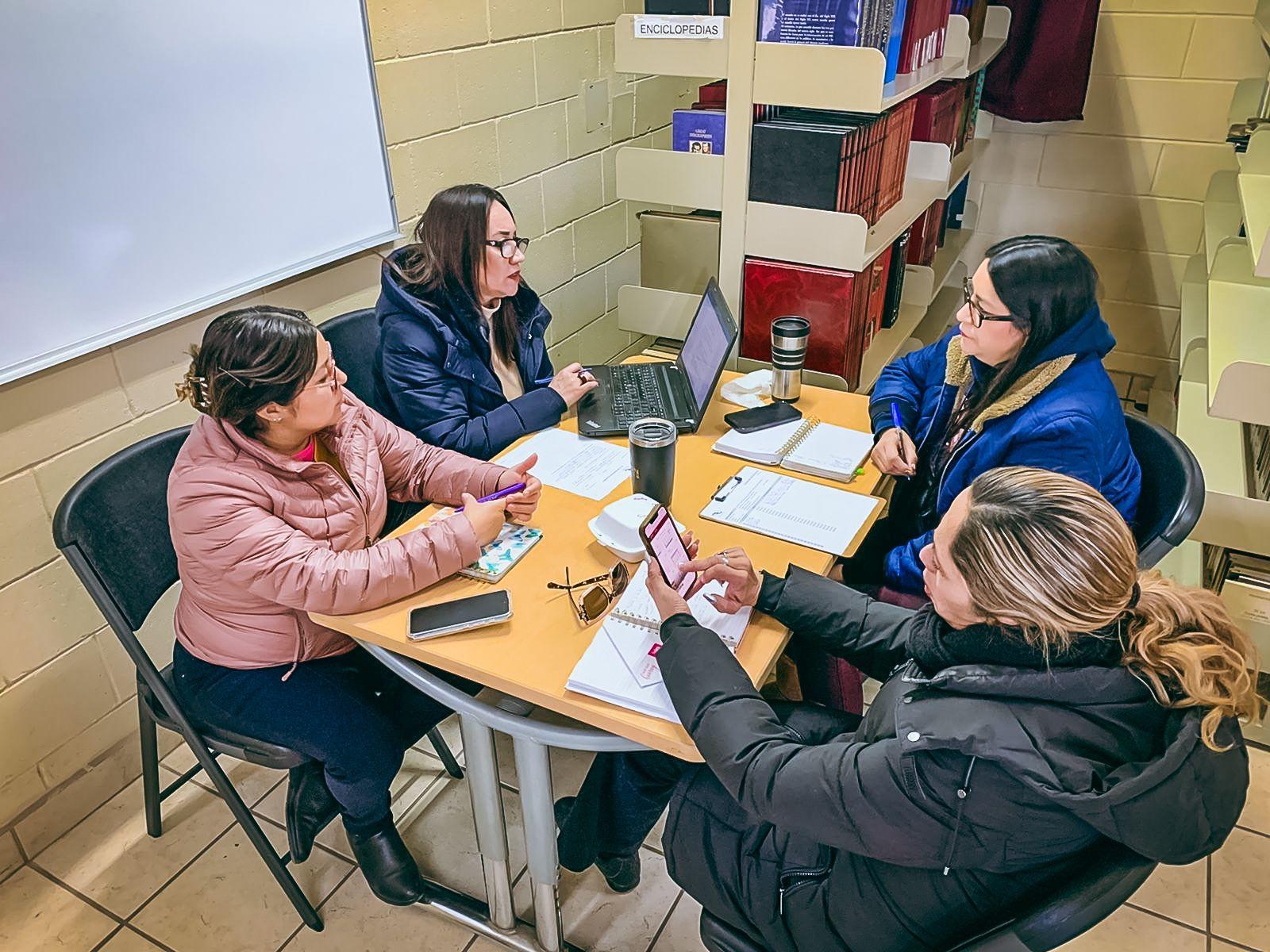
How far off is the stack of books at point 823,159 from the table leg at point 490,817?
5.07ft

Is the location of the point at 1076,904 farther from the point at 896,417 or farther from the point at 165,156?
the point at 165,156

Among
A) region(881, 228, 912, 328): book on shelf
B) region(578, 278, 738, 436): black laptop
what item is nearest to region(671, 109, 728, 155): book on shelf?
region(578, 278, 738, 436): black laptop

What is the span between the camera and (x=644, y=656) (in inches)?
54.7

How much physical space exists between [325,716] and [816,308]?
1.61m

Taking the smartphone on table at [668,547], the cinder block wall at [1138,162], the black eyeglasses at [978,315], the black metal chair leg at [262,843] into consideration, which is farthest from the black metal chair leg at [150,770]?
the cinder block wall at [1138,162]

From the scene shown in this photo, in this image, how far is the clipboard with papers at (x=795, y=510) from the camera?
1693mm

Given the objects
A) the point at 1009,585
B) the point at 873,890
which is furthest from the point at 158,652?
the point at 1009,585

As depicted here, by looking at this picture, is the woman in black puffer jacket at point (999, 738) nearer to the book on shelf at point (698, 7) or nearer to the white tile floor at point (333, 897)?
the white tile floor at point (333, 897)

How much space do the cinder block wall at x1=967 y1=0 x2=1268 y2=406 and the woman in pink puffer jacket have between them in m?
3.03

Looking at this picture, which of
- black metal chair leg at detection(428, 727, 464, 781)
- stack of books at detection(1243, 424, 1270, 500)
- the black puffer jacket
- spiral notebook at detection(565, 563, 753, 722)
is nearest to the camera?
the black puffer jacket

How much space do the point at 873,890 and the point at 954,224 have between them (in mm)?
3298

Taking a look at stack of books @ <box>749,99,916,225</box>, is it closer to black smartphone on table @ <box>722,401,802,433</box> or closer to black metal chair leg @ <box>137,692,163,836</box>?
black smartphone on table @ <box>722,401,802,433</box>

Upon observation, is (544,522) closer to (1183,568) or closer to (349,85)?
(349,85)

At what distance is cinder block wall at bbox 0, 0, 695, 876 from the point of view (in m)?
1.87
